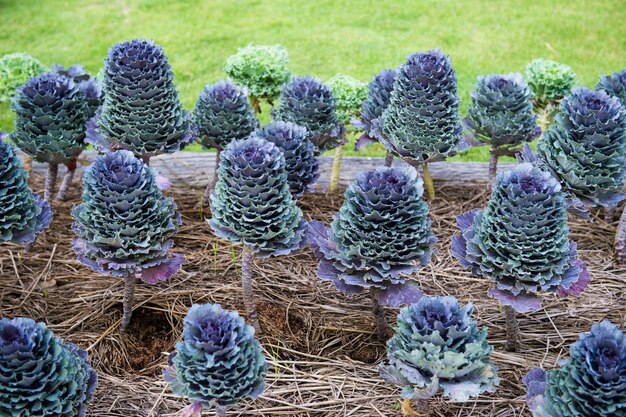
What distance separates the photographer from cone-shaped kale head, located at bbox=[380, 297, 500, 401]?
2.26 metres

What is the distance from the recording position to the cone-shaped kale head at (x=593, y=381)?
2.09 meters

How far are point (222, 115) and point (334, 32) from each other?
380 cm

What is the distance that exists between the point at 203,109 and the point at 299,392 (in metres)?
1.54

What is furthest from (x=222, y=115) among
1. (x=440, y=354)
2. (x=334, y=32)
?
(x=334, y=32)

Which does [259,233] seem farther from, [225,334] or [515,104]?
[515,104]

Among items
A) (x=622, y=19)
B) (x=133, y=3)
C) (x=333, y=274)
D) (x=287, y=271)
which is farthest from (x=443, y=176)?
(x=133, y=3)

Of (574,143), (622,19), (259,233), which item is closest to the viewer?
(259,233)

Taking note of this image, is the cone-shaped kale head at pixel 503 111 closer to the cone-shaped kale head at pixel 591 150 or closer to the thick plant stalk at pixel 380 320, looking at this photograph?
the cone-shaped kale head at pixel 591 150

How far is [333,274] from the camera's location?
8.87ft

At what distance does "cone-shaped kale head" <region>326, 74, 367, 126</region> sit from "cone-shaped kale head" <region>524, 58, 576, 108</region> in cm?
99

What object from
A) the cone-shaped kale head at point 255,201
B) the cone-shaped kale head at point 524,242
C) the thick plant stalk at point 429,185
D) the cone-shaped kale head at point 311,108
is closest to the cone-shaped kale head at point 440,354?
the cone-shaped kale head at point 524,242

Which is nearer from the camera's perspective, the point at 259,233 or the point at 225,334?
the point at 225,334

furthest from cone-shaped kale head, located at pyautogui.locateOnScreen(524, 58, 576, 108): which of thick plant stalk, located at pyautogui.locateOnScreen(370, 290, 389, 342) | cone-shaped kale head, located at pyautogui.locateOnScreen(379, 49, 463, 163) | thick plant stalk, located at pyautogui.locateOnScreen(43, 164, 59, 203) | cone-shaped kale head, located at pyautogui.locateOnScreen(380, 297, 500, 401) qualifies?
thick plant stalk, located at pyautogui.locateOnScreen(43, 164, 59, 203)

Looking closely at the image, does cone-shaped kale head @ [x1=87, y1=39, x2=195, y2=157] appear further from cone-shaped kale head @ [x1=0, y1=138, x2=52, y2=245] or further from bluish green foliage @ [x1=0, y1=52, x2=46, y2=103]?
bluish green foliage @ [x1=0, y1=52, x2=46, y2=103]
